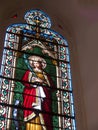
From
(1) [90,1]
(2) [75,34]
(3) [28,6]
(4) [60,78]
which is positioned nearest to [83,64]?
(4) [60,78]

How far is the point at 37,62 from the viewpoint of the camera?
622 centimetres

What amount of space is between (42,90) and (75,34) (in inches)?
68.9

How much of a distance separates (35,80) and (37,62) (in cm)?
48

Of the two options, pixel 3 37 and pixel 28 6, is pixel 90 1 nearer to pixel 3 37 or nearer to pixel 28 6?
pixel 28 6

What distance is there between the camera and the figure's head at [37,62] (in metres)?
6.13

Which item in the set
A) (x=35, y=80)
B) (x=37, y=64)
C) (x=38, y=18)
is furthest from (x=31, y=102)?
(x=38, y=18)

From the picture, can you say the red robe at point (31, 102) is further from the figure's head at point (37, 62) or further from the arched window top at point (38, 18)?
the arched window top at point (38, 18)

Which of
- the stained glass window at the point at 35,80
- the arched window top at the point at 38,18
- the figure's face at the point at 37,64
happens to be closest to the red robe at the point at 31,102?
the stained glass window at the point at 35,80

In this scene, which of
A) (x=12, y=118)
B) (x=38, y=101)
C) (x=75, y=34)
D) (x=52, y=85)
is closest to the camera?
(x=12, y=118)

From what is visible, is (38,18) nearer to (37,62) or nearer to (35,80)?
(37,62)

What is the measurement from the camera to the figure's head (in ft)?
20.1

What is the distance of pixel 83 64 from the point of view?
6.23 metres

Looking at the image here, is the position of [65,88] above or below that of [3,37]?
below

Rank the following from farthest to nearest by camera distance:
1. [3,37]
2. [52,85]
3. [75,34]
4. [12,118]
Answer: [75,34], [3,37], [52,85], [12,118]
